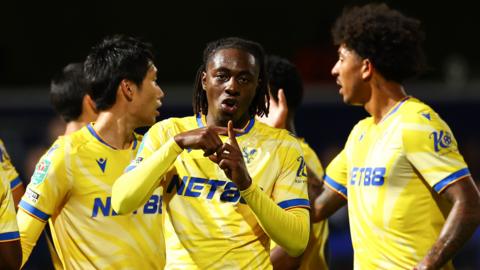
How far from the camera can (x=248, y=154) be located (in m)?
4.14

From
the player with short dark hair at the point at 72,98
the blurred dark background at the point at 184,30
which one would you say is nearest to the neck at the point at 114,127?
the player with short dark hair at the point at 72,98

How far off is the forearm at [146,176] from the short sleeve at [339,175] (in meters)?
1.63

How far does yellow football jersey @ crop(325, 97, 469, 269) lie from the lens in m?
4.47

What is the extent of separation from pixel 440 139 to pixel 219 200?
116 cm

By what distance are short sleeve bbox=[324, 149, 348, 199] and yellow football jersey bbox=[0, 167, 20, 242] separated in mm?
1952

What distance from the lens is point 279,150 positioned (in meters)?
4.17

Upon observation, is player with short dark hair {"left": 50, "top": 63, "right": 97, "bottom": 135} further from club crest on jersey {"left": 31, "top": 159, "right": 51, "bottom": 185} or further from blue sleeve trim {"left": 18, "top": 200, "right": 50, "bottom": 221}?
blue sleeve trim {"left": 18, "top": 200, "right": 50, "bottom": 221}

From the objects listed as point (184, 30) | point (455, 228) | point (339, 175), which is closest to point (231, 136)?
point (455, 228)

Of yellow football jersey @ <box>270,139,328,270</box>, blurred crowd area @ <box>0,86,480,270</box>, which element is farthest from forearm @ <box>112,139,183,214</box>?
blurred crowd area @ <box>0,86,480,270</box>

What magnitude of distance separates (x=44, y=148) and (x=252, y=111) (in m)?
4.55

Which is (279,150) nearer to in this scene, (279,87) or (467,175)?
(467,175)

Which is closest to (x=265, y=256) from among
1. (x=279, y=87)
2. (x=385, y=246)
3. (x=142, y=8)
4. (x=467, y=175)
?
(x=385, y=246)

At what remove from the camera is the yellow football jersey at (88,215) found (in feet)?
14.8

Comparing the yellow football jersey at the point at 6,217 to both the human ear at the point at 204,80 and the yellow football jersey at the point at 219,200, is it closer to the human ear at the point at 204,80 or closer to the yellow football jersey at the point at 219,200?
the yellow football jersey at the point at 219,200
